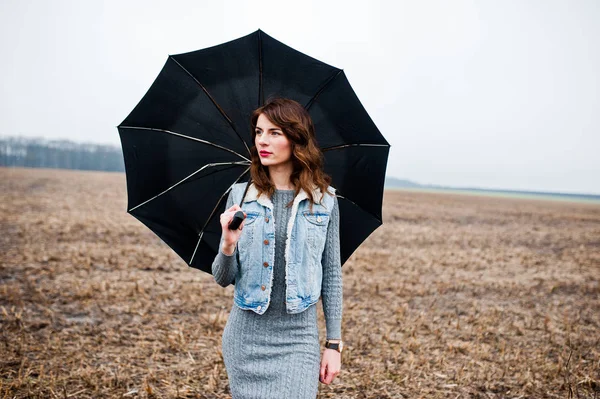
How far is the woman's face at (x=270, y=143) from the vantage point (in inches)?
93.9

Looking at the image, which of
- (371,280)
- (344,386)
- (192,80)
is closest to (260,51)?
(192,80)

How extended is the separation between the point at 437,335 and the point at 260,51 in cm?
547

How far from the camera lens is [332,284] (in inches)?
97.3

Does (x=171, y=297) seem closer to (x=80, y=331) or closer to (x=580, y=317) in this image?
(x=80, y=331)

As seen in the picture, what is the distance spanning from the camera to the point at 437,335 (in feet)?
21.5

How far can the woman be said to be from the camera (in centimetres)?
233

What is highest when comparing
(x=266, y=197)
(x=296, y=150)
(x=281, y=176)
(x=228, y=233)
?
(x=296, y=150)

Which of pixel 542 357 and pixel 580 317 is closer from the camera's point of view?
pixel 542 357

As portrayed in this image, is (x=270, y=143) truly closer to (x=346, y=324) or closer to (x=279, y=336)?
(x=279, y=336)

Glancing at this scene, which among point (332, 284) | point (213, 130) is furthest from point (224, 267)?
point (213, 130)

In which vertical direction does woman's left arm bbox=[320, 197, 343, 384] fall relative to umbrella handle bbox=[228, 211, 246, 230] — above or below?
below

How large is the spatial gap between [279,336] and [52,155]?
144m

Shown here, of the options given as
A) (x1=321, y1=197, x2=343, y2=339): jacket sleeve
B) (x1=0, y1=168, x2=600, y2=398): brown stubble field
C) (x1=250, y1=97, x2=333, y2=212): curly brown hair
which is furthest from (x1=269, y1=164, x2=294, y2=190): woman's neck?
(x1=0, y1=168, x2=600, y2=398): brown stubble field

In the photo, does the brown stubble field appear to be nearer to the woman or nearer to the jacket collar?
the woman
